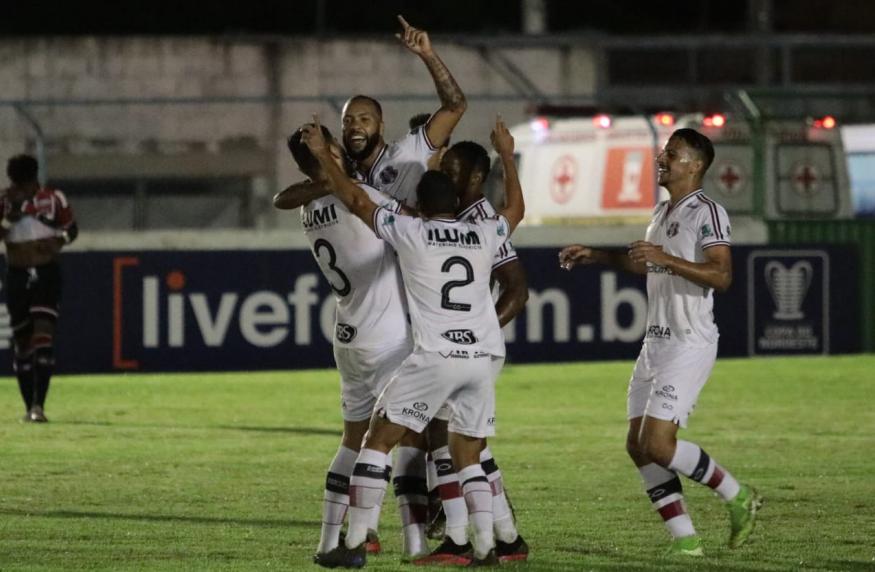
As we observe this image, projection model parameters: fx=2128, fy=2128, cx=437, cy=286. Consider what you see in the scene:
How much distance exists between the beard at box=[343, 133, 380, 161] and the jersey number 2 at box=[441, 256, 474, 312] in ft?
2.56

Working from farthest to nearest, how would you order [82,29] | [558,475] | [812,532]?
[82,29] → [558,475] → [812,532]

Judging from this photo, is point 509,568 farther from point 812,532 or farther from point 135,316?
point 135,316

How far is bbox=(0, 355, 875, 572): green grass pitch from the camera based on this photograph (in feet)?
32.9

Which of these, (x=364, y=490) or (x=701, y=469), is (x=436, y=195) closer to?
(x=364, y=490)

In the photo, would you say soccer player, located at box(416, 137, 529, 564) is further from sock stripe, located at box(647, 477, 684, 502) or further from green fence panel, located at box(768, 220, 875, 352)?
green fence panel, located at box(768, 220, 875, 352)

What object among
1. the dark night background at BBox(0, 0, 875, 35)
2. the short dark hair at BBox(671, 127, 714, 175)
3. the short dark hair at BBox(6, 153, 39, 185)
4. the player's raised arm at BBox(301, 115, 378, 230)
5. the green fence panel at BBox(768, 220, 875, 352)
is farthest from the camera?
the dark night background at BBox(0, 0, 875, 35)

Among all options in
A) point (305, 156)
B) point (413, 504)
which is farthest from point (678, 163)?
point (413, 504)

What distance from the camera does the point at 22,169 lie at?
16.6 metres

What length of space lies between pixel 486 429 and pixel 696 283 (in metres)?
1.18

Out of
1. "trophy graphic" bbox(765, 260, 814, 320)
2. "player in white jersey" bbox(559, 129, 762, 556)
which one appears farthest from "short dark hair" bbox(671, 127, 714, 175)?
"trophy graphic" bbox(765, 260, 814, 320)

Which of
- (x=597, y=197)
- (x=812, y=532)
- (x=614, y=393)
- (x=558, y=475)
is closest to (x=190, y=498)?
(x=558, y=475)

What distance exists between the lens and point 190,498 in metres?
12.1

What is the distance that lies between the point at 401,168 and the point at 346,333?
0.80 m

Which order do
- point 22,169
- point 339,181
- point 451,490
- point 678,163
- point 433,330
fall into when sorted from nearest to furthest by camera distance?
1. point 339,181
2. point 433,330
3. point 451,490
4. point 678,163
5. point 22,169
